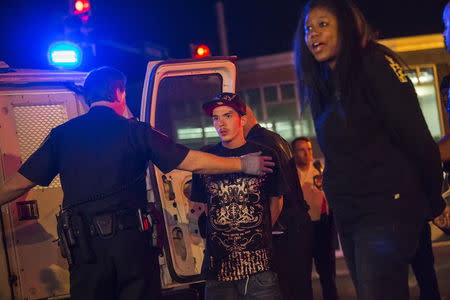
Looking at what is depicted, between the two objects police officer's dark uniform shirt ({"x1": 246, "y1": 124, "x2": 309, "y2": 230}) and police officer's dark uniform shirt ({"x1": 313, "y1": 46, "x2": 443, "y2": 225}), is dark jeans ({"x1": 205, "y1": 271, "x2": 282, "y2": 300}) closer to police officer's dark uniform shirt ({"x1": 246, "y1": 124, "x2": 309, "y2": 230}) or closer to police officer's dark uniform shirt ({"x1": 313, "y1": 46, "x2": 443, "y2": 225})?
police officer's dark uniform shirt ({"x1": 246, "y1": 124, "x2": 309, "y2": 230})

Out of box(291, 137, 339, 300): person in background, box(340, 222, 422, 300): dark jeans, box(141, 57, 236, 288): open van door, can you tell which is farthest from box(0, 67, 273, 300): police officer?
box(291, 137, 339, 300): person in background

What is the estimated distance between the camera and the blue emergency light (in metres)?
5.66

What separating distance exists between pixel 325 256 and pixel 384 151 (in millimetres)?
3870

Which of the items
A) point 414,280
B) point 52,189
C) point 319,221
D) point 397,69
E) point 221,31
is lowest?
point 414,280

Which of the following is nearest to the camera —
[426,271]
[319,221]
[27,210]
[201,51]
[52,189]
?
[426,271]

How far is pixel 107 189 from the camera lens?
3596mm

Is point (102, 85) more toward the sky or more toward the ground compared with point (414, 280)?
more toward the sky

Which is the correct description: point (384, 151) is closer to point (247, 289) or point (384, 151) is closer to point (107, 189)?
point (247, 289)

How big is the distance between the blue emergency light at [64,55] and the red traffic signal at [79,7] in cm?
202

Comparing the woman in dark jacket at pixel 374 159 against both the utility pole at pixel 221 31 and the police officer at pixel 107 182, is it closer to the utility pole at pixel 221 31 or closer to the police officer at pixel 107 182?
the police officer at pixel 107 182

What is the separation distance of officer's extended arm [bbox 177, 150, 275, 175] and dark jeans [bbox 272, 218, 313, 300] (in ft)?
3.59

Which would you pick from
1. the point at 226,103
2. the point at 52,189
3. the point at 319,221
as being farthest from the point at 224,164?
the point at 319,221

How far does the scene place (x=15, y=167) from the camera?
5.33 m

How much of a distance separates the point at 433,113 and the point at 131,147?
13529 mm
